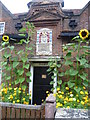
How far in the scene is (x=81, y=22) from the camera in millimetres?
6312

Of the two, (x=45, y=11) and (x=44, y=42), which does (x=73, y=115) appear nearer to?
(x=44, y=42)

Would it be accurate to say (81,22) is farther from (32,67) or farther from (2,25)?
(2,25)

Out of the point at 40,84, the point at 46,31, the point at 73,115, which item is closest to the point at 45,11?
the point at 46,31

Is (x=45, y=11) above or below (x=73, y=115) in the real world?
above

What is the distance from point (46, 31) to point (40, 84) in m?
2.72

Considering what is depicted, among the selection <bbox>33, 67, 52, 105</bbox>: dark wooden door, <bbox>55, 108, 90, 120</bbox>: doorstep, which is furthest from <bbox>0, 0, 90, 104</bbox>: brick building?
<bbox>55, 108, 90, 120</bbox>: doorstep

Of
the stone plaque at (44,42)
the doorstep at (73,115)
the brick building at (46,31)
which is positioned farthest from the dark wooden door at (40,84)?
the doorstep at (73,115)

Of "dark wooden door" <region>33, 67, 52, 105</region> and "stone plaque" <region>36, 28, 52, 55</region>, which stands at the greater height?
"stone plaque" <region>36, 28, 52, 55</region>

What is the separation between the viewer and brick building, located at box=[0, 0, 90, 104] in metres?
6.02

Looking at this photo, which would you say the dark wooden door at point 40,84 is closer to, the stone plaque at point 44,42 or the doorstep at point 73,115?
the stone plaque at point 44,42

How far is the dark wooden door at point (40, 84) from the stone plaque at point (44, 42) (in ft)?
2.78

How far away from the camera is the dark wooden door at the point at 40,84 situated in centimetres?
601

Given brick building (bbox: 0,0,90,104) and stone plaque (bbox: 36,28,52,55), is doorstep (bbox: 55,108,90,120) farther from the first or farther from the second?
stone plaque (bbox: 36,28,52,55)

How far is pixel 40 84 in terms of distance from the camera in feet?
19.9
